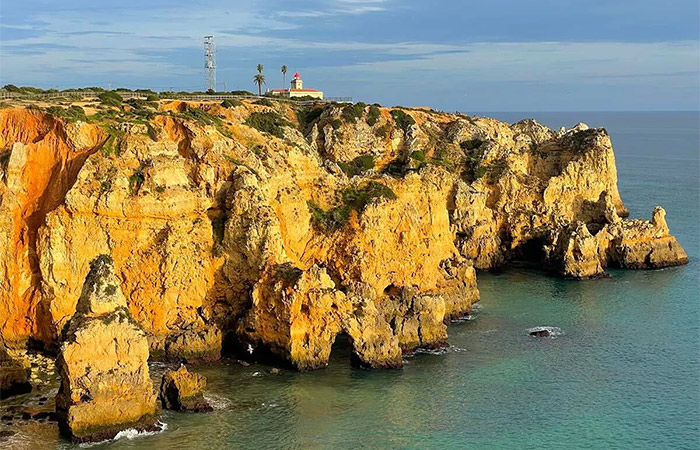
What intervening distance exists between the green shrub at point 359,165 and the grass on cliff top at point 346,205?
2235cm

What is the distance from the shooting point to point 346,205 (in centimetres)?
4203

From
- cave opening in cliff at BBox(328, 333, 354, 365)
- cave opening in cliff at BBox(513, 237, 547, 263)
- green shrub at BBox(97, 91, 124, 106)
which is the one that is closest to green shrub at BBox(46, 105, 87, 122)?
green shrub at BBox(97, 91, 124, 106)

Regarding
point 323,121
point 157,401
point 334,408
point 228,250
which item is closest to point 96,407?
point 157,401

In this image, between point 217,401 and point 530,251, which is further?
point 530,251

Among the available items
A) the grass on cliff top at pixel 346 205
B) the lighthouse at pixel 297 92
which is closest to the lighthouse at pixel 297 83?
the lighthouse at pixel 297 92

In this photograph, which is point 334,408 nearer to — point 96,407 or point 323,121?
point 96,407

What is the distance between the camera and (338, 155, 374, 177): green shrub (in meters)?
66.1

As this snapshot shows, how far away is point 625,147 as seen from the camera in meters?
166

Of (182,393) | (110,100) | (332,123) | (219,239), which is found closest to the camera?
(182,393)

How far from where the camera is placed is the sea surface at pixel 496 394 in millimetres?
28109

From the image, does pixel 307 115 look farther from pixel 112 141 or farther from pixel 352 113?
pixel 112 141

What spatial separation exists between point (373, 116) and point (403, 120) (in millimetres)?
3087

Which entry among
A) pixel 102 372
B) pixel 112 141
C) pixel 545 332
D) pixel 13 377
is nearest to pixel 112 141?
pixel 112 141

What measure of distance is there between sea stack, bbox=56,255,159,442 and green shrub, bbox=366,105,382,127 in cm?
4604
